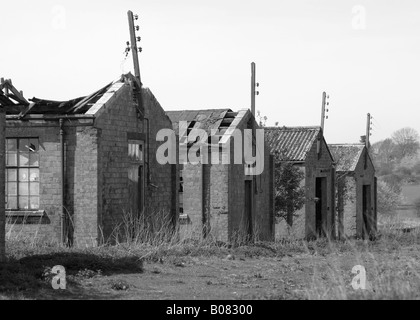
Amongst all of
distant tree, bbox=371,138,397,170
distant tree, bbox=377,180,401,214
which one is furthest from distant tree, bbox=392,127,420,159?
distant tree, bbox=377,180,401,214

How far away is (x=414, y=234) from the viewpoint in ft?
102

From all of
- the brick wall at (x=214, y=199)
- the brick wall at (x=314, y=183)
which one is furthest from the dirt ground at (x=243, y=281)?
the brick wall at (x=314, y=183)

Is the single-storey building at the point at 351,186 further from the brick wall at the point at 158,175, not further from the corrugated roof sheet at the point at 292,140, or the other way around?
the brick wall at the point at 158,175

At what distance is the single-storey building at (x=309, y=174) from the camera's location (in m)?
29.4

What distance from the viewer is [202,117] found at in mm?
24984

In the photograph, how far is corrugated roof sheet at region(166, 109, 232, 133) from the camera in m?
24.0

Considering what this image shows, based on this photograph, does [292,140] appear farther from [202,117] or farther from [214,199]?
[214,199]

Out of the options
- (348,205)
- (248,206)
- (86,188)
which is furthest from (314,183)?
(86,188)

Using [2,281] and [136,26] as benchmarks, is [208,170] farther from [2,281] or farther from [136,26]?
[2,281]

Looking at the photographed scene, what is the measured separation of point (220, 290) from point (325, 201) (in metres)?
19.7

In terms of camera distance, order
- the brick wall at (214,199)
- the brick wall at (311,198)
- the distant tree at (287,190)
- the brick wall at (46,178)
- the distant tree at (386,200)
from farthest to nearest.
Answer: the distant tree at (386,200) → the brick wall at (311,198) → the distant tree at (287,190) → the brick wall at (214,199) → the brick wall at (46,178)

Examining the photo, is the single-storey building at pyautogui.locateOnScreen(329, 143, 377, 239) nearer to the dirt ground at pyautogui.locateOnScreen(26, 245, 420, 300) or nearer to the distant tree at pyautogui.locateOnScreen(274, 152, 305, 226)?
the distant tree at pyautogui.locateOnScreen(274, 152, 305, 226)

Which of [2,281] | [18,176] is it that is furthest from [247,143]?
[2,281]

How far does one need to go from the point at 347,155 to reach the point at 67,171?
20846 millimetres
